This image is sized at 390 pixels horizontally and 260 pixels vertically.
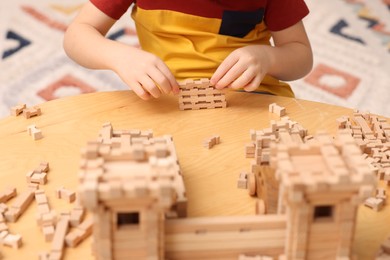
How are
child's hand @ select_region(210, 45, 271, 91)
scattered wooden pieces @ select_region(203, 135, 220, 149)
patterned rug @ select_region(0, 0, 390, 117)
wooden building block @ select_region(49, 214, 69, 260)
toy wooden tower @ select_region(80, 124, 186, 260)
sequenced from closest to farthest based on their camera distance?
1. toy wooden tower @ select_region(80, 124, 186, 260)
2. wooden building block @ select_region(49, 214, 69, 260)
3. scattered wooden pieces @ select_region(203, 135, 220, 149)
4. child's hand @ select_region(210, 45, 271, 91)
5. patterned rug @ select_region(0, 0, 390, 117)

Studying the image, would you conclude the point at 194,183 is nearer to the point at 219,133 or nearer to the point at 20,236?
the point at 219,133

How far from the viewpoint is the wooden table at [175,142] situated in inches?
32.0

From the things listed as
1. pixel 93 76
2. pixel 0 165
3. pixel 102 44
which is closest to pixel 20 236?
pixel 0 165

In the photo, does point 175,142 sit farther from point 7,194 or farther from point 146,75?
point 7,194

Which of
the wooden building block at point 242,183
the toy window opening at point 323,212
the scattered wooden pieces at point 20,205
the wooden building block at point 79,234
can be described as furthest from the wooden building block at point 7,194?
the toy window opening at point 323,212

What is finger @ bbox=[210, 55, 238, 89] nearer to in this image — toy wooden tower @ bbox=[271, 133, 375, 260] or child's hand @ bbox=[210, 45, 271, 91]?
child's hand @ bbox=[210, 45, 271, 91]

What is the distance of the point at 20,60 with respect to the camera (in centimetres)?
226

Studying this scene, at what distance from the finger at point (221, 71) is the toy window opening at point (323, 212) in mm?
456

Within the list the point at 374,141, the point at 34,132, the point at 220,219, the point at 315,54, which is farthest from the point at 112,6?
the point at 315,54

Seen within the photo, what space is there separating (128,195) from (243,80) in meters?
0.56

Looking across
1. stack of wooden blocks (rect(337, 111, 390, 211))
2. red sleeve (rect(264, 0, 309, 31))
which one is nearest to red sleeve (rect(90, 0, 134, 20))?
red sleeve (rect(264, 0, 309, 31))

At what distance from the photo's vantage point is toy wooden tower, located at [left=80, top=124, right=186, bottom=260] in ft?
1.94

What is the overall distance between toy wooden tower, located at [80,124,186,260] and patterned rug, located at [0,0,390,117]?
4.70 ft

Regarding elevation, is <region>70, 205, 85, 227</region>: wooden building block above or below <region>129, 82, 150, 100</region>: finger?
below
